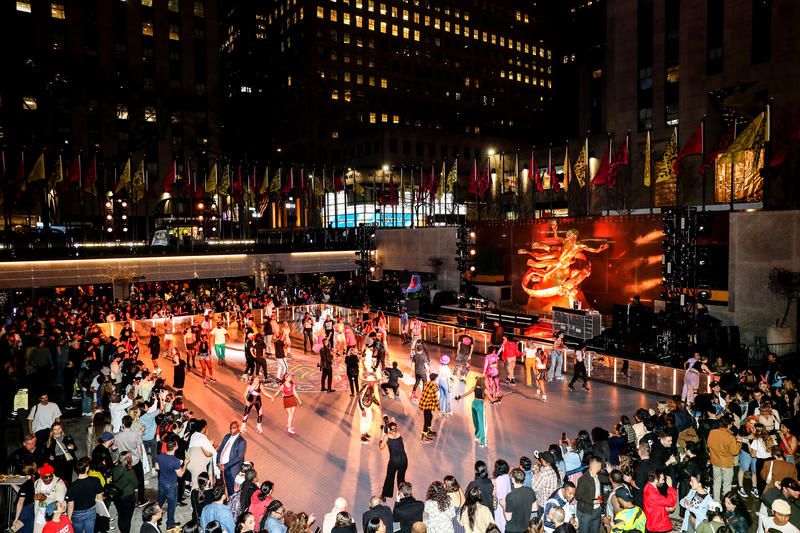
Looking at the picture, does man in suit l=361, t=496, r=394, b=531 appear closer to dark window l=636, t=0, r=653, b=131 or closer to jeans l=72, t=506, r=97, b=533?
jeans l=72, t=506, r=97, b=533

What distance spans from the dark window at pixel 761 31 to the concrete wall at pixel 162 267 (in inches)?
1306

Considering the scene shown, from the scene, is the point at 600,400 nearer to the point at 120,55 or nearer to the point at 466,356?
the point at 466,356

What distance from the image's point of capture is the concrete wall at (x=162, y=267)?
33406 millimetres

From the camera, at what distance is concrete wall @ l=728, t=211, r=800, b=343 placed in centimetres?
2025

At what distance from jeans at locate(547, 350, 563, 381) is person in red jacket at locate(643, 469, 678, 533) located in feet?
33.2

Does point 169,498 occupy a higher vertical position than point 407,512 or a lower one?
lower

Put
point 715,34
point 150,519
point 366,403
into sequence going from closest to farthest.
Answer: point 150,519 < point 366,403 < point 715,34

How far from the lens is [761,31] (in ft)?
116

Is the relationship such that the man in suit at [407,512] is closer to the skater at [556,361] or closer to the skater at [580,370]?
the skater at [580,370]

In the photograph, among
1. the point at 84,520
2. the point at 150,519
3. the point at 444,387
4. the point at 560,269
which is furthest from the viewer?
the point at 560,269

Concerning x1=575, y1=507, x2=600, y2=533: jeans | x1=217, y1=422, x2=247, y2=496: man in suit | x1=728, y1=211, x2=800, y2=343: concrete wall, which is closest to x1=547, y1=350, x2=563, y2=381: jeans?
x1=728, y1=211, x2=800, y2=343: concrete wall

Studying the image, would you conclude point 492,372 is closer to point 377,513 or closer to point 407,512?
point 407,512

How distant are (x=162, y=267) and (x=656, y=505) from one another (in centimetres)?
3765

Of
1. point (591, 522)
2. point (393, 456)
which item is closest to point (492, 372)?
point (393, 456)
